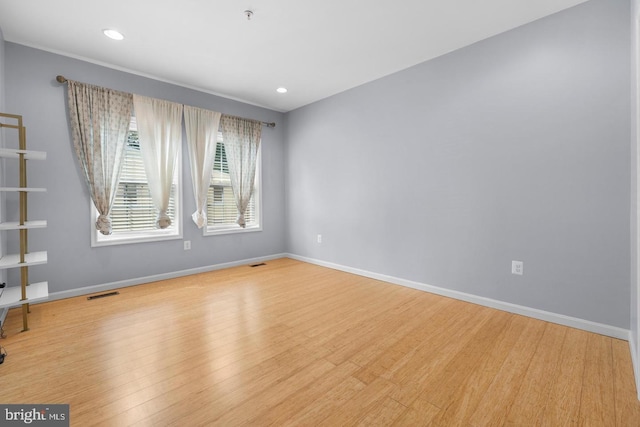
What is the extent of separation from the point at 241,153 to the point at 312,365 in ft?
11.5

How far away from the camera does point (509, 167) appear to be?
8.80ft

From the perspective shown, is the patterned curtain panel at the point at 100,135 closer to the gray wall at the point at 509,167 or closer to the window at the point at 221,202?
the window at the point at 221,202

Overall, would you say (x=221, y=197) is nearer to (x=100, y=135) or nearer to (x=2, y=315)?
(x=100, y=135)

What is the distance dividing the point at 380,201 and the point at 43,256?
11.7 feet

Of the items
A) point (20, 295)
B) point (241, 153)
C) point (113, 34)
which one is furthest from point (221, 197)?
point (20, 295)

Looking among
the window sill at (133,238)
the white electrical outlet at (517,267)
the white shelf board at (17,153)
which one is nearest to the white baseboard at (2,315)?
the window sill at (133,238)

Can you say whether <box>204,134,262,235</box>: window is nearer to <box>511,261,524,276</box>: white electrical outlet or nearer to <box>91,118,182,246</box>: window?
<box>91,118,182,246</box>: window

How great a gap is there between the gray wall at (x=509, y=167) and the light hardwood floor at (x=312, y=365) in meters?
0.44

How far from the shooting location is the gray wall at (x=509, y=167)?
2.22 m

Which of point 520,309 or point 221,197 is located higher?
point 221,197

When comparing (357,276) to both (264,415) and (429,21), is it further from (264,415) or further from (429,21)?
(429,21)

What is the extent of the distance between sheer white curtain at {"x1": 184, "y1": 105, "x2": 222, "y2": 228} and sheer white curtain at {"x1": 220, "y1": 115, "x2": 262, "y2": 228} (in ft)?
0.74

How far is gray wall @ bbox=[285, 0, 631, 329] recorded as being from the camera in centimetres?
222

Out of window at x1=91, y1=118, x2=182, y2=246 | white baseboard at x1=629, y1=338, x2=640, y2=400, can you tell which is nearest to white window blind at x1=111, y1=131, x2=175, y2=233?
window at x1=91, y1=118, x2=182, y2=246
